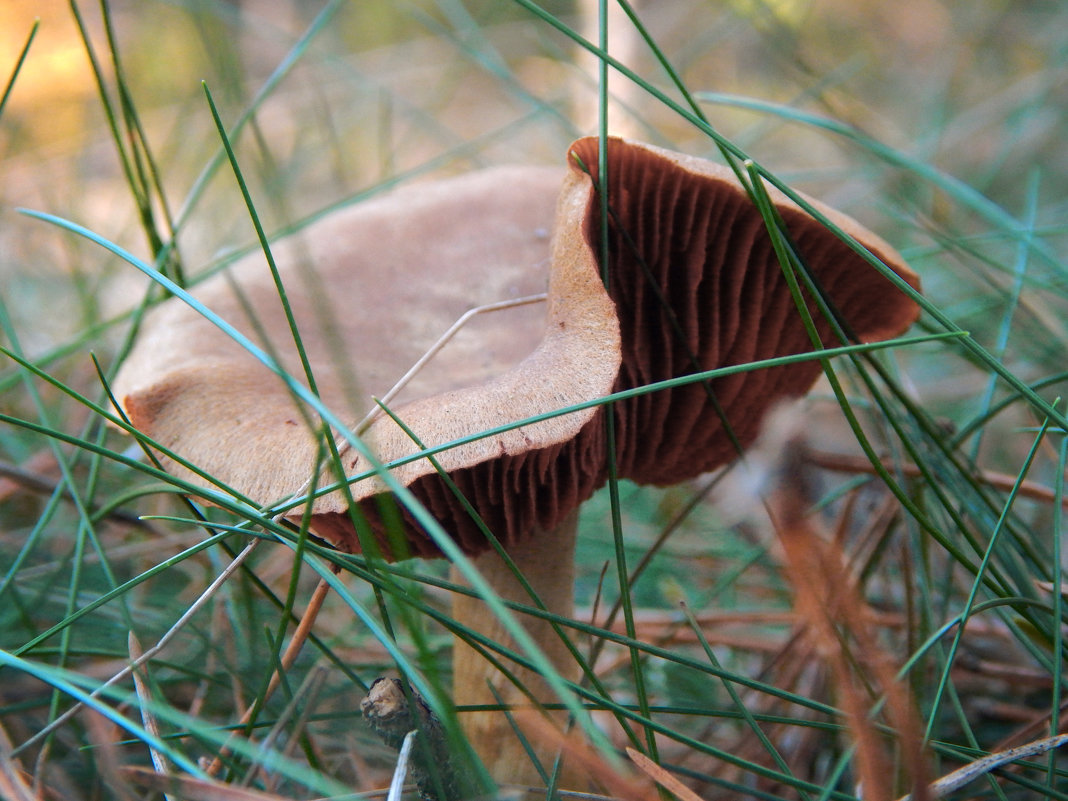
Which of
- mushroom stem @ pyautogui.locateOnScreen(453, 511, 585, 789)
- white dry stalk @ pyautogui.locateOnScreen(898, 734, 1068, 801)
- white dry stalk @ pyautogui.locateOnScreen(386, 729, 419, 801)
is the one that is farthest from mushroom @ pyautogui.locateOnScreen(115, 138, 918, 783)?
white dry stalk @ pyautogui.locateOnScreen(898, 734, 1068, 801)

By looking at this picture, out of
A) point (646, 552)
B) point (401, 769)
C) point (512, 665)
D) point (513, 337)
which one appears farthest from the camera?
point (646, 552)

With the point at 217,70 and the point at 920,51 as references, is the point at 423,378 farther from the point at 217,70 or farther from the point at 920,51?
the point at 920,51

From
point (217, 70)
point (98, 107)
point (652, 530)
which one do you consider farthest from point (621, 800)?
point (98, 107)

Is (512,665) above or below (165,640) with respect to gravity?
below

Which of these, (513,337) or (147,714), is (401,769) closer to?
(147,714)

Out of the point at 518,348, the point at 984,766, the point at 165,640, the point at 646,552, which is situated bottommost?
the point at 646,552

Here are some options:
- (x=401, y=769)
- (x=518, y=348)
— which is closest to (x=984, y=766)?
(x=401, y=769)

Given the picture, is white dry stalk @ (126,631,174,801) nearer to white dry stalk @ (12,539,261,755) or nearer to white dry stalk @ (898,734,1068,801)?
white dry stalk @ (12,539,261,755)

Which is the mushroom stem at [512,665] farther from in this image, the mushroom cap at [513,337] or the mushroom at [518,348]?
the mushroom cap at [513,337]
